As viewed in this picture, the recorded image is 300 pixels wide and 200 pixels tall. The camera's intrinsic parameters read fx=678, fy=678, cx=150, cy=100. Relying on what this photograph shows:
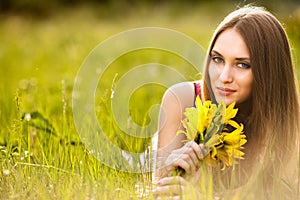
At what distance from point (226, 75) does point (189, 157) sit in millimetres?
498

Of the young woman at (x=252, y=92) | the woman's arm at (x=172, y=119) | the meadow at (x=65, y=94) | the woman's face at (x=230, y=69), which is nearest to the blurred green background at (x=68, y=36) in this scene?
the meadow at (x=65, y=94)

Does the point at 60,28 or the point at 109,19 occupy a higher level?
the point at 109,19

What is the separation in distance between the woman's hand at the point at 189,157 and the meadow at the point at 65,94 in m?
0.16

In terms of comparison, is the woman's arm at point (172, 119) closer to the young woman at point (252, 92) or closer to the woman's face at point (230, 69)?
the young woman at point (252, 92)

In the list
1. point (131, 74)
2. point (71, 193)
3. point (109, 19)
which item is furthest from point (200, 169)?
point (109, 19)

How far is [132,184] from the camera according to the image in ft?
8.18

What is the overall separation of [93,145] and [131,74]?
377 centimetres

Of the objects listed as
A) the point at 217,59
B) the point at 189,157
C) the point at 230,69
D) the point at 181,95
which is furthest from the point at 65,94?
the point at 189,157

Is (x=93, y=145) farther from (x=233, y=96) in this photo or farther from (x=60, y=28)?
(x=60, y=28)

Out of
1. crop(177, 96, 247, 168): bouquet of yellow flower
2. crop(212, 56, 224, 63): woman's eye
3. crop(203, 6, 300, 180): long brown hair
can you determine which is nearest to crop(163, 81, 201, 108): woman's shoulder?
crop(203, 6, 300, 180): long brown hair

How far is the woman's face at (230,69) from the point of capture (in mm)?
2793

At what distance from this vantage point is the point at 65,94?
131 inches

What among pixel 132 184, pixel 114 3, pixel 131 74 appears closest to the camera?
pixel 132 184

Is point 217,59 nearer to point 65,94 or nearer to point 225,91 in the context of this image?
point 225,91
